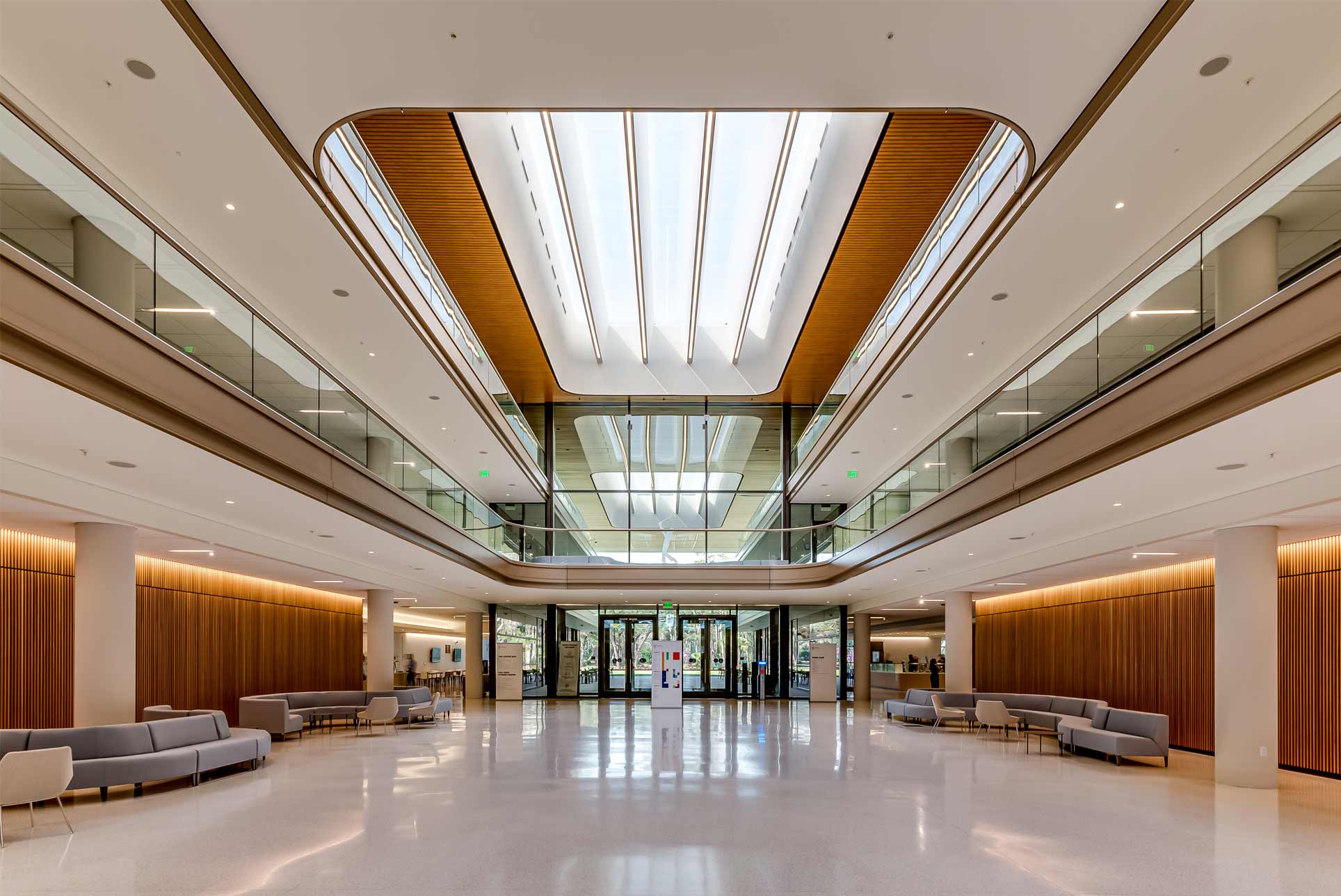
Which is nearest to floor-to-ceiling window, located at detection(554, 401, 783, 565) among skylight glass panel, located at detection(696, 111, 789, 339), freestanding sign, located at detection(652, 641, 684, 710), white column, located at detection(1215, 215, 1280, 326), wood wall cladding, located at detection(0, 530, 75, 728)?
freestanding sign, located at detection(652, 641, 684, 710)

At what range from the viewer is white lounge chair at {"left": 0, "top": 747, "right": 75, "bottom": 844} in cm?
893

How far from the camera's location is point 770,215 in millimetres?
15250

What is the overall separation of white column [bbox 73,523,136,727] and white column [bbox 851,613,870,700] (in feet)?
70.6

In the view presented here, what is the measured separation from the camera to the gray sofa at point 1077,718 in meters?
14.5

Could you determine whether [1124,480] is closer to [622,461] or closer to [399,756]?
[399,756]

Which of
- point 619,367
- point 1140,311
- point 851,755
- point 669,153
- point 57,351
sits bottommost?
point 851,755

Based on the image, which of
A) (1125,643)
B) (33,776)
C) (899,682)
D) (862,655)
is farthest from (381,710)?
(899,682)

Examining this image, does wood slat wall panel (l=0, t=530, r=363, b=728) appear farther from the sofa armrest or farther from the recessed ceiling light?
the recessed ceiling light

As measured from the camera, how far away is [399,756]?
1480 cm

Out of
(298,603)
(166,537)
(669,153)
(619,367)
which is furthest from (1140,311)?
(298,603)

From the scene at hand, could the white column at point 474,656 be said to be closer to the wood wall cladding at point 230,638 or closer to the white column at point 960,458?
the wood wall cladding at point 230,638

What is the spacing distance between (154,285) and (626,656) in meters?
24.8

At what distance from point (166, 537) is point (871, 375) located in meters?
12.3

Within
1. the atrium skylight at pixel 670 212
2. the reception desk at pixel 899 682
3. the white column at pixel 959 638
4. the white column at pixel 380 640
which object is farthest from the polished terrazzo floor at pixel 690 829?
the reception desk at pixel 899 682
